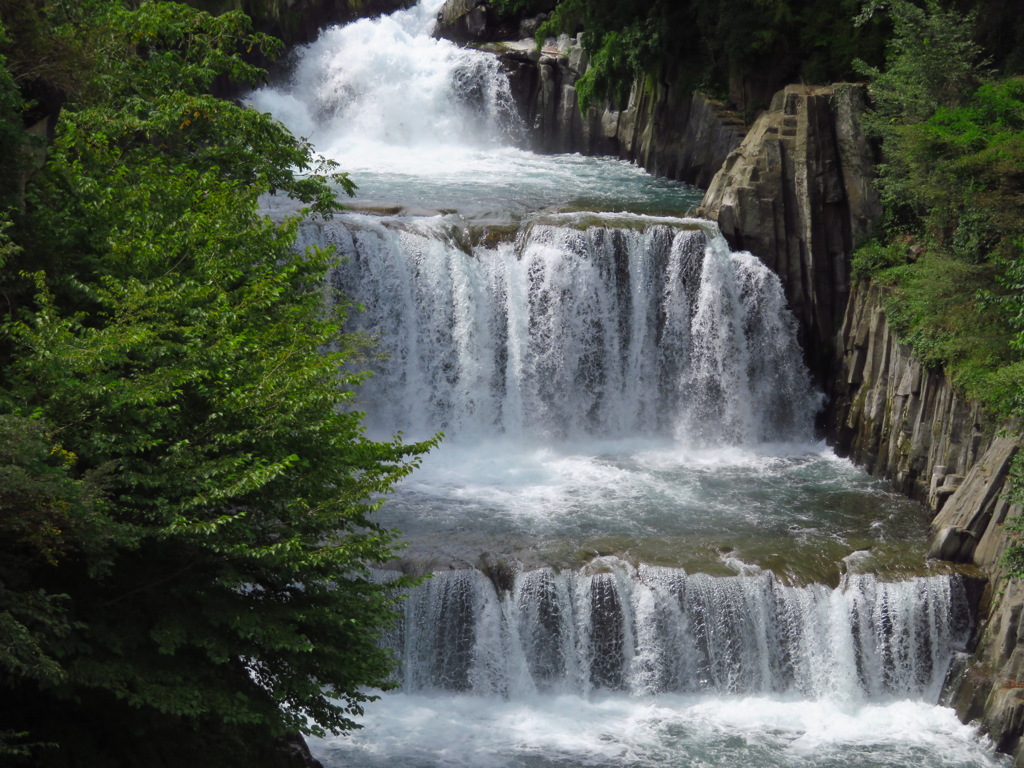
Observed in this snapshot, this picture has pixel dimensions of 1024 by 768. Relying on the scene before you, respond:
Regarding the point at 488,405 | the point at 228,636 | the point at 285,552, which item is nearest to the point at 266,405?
the point at 285,552

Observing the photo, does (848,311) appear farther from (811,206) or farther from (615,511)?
(615,511)

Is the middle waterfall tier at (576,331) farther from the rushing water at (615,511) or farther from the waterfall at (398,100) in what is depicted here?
the waterfall at (398,100)

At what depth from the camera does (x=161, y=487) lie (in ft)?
35.7

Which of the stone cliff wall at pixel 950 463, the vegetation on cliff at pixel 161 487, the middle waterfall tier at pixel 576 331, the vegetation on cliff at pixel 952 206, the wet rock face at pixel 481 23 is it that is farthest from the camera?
the wet rock face at pixel 481 23

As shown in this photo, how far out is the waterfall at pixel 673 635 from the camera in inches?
703

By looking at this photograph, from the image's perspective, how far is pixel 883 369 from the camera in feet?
78.1

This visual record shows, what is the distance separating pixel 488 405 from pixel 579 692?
8351 millimetres

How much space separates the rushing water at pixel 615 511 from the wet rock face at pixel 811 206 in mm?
611

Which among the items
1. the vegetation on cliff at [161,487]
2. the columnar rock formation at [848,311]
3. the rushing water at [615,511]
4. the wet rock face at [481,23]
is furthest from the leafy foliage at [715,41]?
the vegetation on cliff at [161,487]

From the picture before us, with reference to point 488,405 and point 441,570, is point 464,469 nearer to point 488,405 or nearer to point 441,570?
point 488,405

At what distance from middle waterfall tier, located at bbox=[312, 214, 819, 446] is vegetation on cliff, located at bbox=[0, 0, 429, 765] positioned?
1017 centimetres

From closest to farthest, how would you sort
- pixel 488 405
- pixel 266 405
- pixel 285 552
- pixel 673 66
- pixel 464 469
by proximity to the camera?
pixel 285 552 → pixel 266 405 → pixel 464 469 → pixel 488 405 → pixel 673 66

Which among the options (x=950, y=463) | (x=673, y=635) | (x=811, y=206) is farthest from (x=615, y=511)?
(x=811, y=206)

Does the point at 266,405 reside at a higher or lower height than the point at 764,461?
higher
